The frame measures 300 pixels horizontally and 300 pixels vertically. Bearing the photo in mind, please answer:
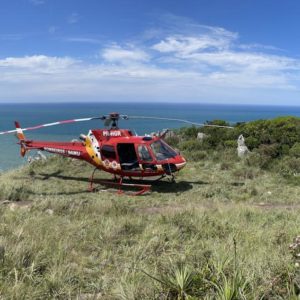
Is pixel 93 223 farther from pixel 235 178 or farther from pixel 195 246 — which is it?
pixel 235 178

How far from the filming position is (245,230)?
6.38m

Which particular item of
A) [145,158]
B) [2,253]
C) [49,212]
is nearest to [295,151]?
[145,158]

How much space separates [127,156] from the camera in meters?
12.4

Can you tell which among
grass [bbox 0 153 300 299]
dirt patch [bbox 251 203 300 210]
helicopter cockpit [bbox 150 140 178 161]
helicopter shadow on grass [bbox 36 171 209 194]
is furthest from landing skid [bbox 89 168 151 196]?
dirt patch [bbox 251 203 300 210]

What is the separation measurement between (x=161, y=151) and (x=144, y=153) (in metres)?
0.55

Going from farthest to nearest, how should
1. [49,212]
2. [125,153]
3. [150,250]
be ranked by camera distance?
[125,153] → [49,212] → [150,250]

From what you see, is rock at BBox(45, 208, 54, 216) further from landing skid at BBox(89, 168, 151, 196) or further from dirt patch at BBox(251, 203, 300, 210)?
dirt patch at BBox(251, 203, 300, 210)

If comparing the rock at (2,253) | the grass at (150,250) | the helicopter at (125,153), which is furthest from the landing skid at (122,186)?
the rock at (2,253)

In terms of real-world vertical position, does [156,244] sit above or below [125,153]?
below

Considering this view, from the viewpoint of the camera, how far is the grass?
3588 mm

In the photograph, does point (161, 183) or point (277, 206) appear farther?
point (161, 183)

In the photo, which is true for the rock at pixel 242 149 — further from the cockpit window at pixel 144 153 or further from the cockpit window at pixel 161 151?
the cockpit window at pixel 144 153

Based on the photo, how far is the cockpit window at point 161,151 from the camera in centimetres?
1191

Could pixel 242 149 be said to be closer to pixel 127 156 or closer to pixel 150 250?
pixel 127 156
